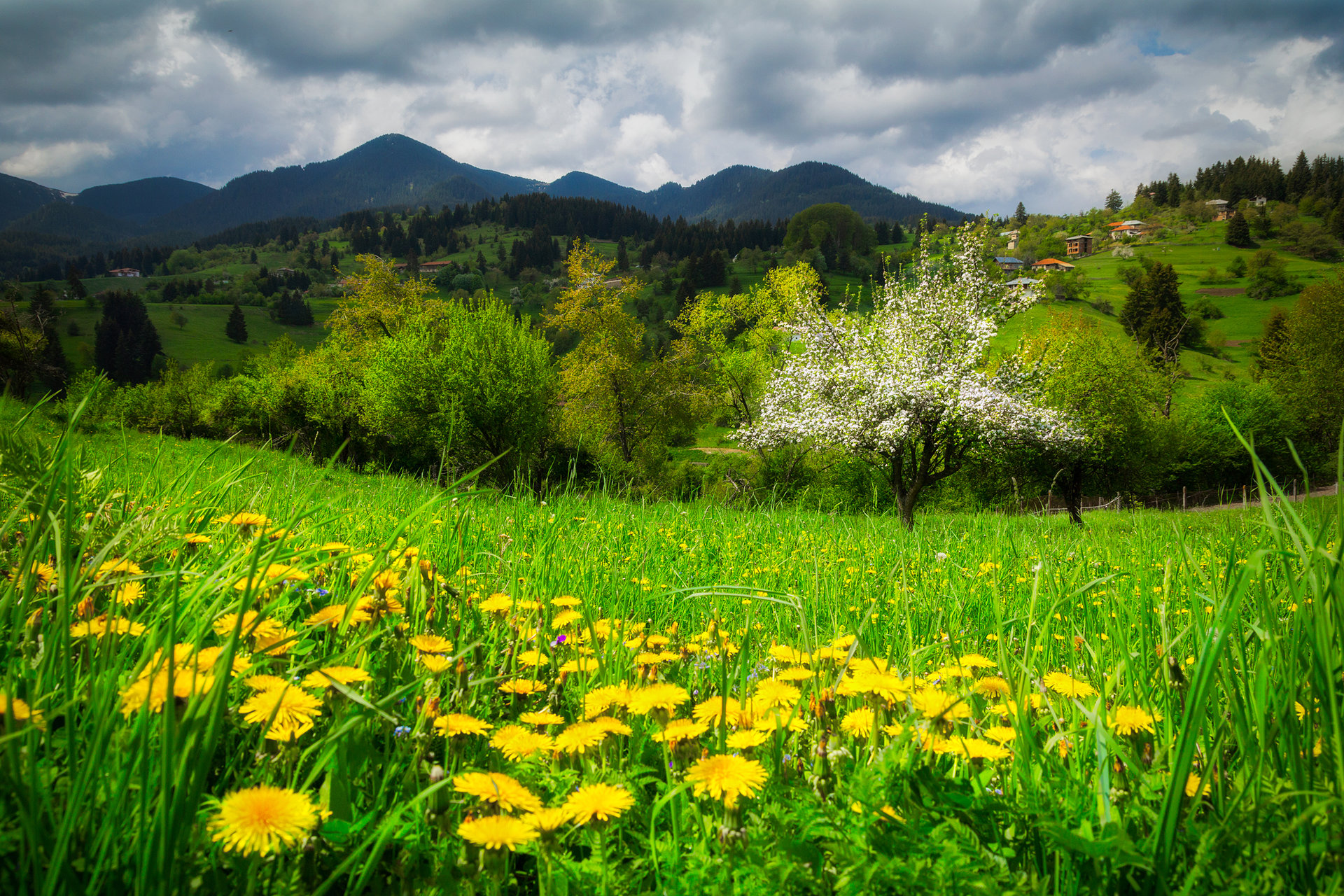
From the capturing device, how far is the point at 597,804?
3.30 ft

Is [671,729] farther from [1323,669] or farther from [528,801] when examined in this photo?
[1323,669]

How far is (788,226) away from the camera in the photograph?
15938 cm

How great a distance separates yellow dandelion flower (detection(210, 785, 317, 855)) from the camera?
0.83 metres

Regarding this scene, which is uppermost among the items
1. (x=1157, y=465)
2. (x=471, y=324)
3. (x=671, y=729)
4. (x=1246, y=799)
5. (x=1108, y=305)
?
(x=1108, y=305)

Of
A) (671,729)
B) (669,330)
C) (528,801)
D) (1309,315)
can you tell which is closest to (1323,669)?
(671,729)

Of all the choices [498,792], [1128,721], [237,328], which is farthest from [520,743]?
[237,328]

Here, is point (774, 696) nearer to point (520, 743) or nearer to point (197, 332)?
point (520, 743)

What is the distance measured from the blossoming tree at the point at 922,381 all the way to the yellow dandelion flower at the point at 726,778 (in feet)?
52.6

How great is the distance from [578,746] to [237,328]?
147635 millimetres

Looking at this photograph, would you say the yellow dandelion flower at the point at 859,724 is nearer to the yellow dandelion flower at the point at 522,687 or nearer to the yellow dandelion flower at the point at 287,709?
the yellow dandelion flower at the point at 522,687

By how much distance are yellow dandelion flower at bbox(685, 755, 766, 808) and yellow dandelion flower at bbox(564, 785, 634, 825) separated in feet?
0.38

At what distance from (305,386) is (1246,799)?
5269 cm

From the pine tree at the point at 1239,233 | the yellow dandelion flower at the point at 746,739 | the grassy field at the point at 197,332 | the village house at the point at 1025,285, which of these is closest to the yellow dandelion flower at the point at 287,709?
the yellow dandelion flower at the point at 746,739

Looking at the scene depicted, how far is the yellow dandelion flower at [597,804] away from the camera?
3.23 feet
